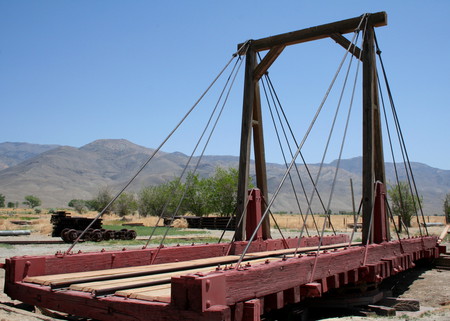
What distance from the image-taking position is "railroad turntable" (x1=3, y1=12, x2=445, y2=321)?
4.50 m

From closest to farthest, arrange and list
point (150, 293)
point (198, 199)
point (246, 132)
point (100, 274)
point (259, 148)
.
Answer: point (150, 293)
point (100, 274)
point (246, 132)
point (259, 148)
point (198, 199)

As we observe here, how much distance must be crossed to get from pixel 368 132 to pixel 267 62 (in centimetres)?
248

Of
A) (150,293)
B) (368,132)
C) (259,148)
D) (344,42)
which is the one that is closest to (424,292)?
(368,132)

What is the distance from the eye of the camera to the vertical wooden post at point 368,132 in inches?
338

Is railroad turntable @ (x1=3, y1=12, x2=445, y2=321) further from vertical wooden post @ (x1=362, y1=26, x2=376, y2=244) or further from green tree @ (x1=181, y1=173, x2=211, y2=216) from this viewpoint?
green tree @ (x1=181, y1=173, x2=211, y2=216)

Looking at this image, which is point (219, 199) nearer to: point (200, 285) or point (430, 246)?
point (430, 246)

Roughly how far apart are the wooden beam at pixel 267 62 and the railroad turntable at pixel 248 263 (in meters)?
0.02

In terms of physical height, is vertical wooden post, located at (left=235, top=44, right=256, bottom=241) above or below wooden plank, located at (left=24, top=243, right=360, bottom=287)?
above

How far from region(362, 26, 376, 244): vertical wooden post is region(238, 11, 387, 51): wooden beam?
0.22 m

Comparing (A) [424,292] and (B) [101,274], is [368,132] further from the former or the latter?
(B) [101,274]

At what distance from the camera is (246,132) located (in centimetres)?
967

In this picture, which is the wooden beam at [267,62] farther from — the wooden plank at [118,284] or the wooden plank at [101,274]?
the wooden plank at [118,284]

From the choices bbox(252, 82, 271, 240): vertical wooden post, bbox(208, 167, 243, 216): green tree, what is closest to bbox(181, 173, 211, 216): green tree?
bbox(208, 167, 243, 216): green tree

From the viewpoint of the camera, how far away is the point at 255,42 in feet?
32.8
